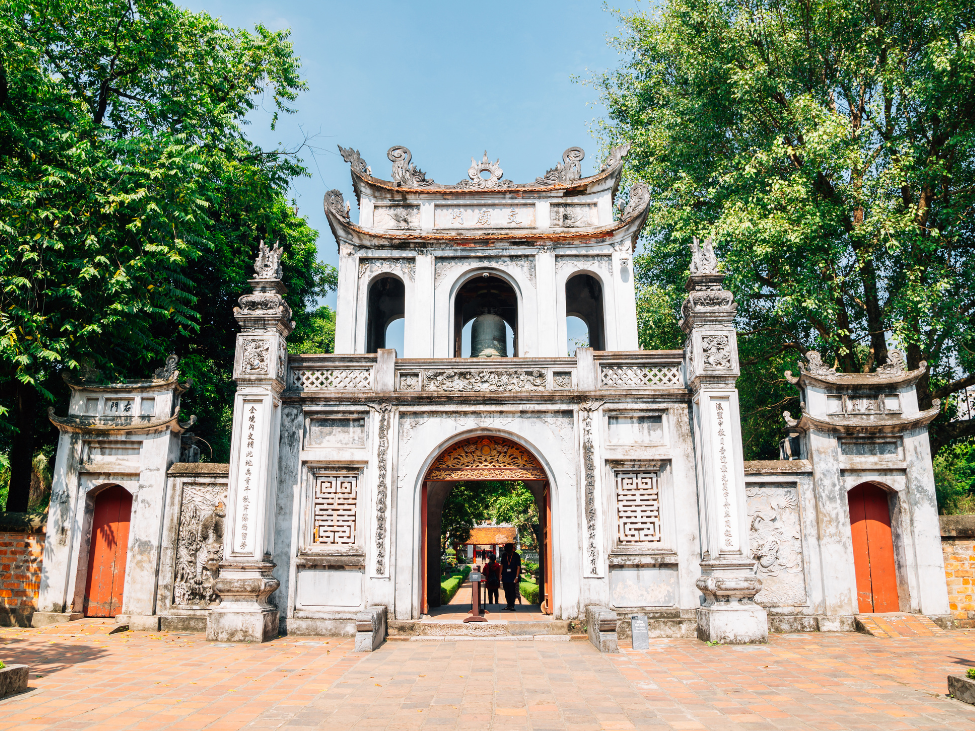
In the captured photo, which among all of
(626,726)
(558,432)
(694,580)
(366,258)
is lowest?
(626,726)

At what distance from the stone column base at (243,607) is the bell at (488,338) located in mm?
5850

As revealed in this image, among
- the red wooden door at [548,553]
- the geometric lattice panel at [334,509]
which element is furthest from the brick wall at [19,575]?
the red wooden door at [548,553]

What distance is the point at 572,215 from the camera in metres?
14.8

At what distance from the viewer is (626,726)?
19.1 feet

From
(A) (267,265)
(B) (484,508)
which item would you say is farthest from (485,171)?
(B) (484,508)

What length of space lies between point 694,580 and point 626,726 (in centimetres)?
526

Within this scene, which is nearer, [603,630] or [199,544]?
[603,630]

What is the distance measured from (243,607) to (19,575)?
14.7ft

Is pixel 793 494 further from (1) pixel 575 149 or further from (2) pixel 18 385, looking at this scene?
(2) pixel 18 385

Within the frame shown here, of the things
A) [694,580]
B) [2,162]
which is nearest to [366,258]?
[2,162]

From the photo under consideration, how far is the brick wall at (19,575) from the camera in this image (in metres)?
11.2

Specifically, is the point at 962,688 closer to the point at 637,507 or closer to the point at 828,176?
the point at 637,507

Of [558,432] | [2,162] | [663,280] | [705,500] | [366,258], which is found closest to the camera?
[705,500]

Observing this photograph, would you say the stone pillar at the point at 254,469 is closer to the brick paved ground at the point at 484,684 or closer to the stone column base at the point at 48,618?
the brick paved ground at the point at 484,684
